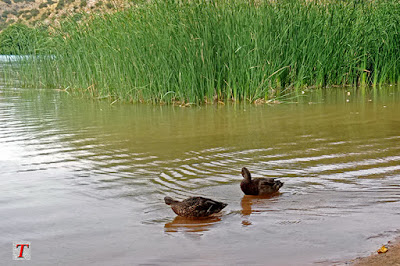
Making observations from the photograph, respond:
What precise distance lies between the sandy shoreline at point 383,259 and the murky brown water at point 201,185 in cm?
17

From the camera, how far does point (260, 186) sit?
5.20 metres

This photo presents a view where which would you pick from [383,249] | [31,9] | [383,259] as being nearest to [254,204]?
[383,249]

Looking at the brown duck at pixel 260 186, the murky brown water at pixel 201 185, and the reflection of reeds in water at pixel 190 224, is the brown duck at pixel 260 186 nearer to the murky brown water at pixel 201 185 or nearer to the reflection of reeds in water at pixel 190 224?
the murky brown water at pixel 201 185

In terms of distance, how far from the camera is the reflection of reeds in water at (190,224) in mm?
4486

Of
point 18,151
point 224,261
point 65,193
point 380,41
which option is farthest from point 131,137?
point 380,41

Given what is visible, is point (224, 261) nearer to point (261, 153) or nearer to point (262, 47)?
point (261, 153)

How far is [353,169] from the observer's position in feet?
20.1

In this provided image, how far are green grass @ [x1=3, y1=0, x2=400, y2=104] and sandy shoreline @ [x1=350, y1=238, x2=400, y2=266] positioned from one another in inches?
318

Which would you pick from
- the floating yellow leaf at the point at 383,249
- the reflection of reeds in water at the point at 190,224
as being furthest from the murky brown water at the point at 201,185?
the floating yellow leaf at the point at 383,249

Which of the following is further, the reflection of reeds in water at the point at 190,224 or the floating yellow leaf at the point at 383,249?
the reflection of reeds in water at the point at 190,224

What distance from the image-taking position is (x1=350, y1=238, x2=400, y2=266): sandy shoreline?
3.34m

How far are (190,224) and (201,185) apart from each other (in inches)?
44.7

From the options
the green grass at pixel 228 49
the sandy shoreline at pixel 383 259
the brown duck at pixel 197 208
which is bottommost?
the sandy shoreline at pixel 383 259

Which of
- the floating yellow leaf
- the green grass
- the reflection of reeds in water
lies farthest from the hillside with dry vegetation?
the floating yellow leaf
